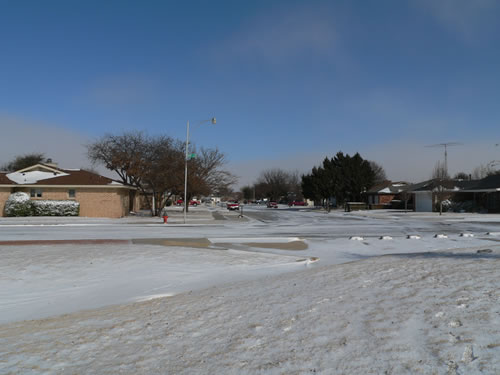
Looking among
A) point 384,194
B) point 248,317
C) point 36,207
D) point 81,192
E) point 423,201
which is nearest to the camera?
point 248,317

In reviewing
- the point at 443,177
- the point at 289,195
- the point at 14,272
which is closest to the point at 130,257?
the point at 14,272

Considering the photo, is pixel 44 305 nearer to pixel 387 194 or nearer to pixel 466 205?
pixel 466 205

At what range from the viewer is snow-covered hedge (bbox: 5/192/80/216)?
33.5m

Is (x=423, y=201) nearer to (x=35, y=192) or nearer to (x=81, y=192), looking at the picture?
(x=81, y=192)

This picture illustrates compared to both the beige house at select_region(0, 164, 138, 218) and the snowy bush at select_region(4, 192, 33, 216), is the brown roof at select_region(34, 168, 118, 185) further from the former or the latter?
the snowy bush at select_region(4, 192, 33, 216)

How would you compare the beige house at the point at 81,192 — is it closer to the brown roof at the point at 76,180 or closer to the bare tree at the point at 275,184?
Result: the brown roof at the point at 76,180

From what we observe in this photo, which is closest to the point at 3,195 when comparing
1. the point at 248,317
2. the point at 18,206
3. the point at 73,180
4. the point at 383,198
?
the point at 18,206

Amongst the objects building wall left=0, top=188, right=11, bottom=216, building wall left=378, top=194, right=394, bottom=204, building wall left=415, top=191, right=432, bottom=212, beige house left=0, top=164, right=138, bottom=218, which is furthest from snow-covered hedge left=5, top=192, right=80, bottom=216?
building wall left=378, top=194, right=394, bottom=204

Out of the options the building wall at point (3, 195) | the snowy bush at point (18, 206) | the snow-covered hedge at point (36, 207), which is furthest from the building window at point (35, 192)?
the snowy bush at point (18, 206)

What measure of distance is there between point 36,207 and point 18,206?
54.4 inches

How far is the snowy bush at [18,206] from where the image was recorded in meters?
33.4

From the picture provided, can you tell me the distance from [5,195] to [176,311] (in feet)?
117

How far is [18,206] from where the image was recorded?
1315 inches

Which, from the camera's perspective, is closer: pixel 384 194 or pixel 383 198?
pixel 384 194
